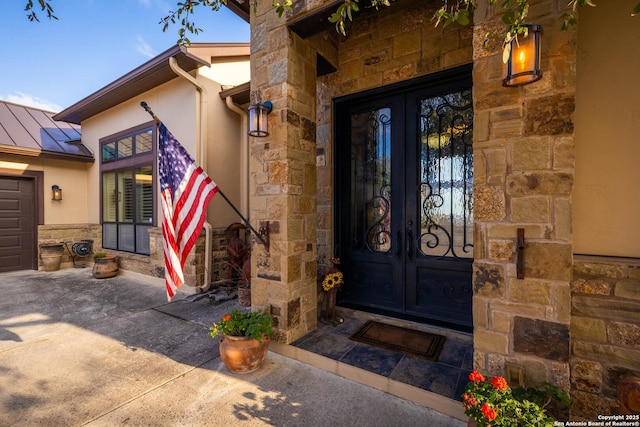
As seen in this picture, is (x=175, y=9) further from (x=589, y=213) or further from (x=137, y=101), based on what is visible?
(x=137, y=101)

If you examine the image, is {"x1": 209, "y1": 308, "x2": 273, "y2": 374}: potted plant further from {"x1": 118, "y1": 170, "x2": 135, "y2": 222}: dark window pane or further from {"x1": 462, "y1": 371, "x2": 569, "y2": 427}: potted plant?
{"x1": 118, "y1": 170, "x2": 135, "y2": 222}: dark window pane

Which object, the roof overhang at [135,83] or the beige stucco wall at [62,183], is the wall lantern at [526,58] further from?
the beige stucco wall at [62,183]

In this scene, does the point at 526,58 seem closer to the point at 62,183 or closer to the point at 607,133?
the point at 607,133

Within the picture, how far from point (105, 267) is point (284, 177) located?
17.1 ft

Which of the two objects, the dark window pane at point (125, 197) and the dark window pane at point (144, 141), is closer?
the dark window pane at point (144, 141)

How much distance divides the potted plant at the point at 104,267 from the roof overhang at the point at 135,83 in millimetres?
3250

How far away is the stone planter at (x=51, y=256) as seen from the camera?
6.26 m

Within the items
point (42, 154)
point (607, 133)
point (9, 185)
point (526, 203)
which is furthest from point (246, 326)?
point (9, 185)

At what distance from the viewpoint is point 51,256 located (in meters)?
6.31

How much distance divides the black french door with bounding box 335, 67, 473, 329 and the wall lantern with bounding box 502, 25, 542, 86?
1212mm

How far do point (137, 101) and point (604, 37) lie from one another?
681 centimetres

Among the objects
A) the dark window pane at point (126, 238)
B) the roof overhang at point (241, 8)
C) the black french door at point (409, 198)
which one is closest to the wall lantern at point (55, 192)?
the dark window pane at point (126, 238)

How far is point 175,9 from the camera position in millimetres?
2035

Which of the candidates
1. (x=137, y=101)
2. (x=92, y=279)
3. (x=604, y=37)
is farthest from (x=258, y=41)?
(x=92, y=279)
